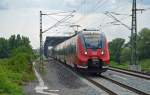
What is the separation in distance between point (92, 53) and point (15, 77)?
23.5 feet

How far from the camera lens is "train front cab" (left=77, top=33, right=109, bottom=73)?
3378cm

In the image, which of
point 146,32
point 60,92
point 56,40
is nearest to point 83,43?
point 60,92

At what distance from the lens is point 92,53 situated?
34.0 m

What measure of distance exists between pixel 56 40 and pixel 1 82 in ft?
245

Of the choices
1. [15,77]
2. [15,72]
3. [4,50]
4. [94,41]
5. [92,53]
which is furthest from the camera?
[4,50]

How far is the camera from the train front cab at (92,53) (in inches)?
1330

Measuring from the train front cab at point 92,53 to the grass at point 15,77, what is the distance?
3965mm

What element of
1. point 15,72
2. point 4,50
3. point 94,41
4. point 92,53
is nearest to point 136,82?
point 92,53

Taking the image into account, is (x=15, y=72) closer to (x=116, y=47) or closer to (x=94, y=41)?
(x=94, y=41)

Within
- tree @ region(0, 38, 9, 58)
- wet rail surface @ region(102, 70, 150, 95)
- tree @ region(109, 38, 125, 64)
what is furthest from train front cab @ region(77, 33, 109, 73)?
tree @ region(109, 38, 125, 64)

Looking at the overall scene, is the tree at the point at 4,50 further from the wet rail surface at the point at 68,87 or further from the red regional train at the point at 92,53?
the wet rail surface at the point at 68,87

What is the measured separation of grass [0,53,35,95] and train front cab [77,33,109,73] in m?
3.96

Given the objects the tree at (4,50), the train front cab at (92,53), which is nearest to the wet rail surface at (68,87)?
the train front cab at (92,53)

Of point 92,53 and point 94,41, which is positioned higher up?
point 94,41
